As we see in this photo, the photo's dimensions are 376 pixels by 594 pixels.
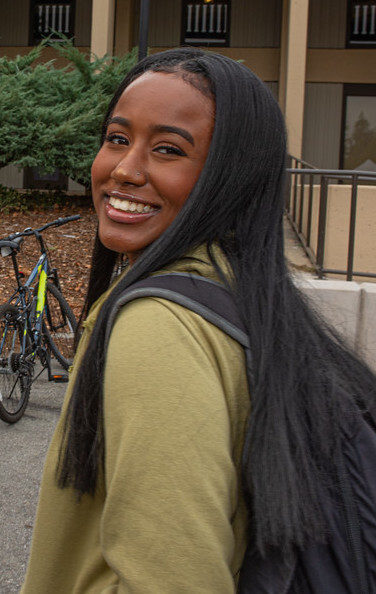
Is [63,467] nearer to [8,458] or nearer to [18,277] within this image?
[8,458]

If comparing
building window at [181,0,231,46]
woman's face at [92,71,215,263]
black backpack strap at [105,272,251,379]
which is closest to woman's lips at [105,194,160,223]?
woman's face at [92,71,215,263]

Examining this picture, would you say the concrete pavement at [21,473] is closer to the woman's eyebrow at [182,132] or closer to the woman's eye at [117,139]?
the woman's eye at [117,139]

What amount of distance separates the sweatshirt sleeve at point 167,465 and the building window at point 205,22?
16.7 meters

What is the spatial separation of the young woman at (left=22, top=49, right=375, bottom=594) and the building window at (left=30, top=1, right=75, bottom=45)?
1730 cm

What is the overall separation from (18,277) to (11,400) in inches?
39.1

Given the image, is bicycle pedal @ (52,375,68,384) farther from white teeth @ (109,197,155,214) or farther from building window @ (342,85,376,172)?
building window @ (342,85,376,172)

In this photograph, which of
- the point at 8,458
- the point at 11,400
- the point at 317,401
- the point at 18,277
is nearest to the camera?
the point at 317,401

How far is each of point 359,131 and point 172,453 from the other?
53.4ft

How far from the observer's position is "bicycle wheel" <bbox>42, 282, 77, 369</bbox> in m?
6.02

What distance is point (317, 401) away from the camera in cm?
108

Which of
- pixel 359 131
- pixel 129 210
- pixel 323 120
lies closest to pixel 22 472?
pixel 129 210

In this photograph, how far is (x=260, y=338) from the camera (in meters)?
1.06

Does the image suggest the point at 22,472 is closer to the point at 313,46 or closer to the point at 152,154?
the point at 152,154

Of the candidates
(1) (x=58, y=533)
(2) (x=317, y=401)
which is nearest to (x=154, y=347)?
(2) (x=317, y=401)
